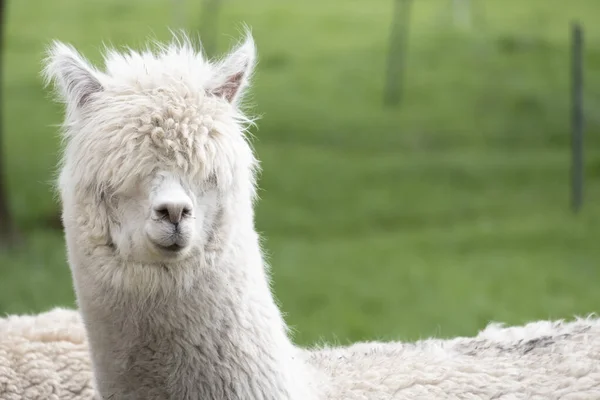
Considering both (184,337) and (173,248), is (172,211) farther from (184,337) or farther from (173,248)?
(184,337)

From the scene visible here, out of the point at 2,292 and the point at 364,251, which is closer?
the point at 2,292

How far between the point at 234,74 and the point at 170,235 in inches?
27.6

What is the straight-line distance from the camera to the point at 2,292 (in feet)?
33.0

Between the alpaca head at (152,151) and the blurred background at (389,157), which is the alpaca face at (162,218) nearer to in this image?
the alpaca head at (152,151)

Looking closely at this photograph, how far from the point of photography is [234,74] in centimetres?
350

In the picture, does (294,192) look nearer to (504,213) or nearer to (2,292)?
(504,213)

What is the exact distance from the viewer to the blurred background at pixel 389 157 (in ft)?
34.2


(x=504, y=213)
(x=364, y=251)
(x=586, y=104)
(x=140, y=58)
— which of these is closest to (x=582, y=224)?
(x=504, y=213)

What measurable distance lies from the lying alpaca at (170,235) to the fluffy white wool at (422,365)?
0.32ft

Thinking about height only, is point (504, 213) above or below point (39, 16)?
below

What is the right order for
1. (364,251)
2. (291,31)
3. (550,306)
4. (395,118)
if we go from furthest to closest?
(291,31) → (395,118) → (364,251) → (550,306)

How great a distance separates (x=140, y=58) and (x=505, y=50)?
63.6ft

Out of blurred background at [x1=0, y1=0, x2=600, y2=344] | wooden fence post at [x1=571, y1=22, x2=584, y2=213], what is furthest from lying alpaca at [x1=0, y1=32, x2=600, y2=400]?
wooden fence post at [x1=571, y1=22, x2=584, y2=213]

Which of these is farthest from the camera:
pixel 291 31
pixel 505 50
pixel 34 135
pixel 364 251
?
pixel 291 31
